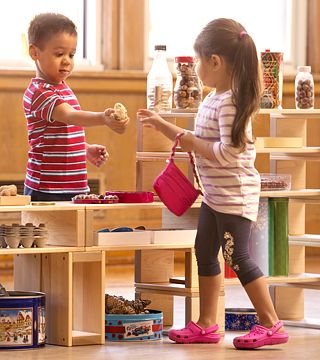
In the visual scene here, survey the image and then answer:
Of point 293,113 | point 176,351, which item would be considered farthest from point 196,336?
point 293,113

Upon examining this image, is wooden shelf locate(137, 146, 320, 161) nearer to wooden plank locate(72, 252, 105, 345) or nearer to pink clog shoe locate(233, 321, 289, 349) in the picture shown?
wooden plank locate(72, 252, 105, 345)

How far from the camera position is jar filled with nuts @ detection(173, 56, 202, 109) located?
12.4 feet

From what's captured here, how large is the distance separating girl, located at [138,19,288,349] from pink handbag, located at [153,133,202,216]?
1.9 inches

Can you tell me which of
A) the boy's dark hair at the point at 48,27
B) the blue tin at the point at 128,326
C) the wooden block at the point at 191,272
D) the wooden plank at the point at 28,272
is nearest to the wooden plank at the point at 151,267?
the wooden block at the point at 191,272

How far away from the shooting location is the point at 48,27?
3645 millimetres

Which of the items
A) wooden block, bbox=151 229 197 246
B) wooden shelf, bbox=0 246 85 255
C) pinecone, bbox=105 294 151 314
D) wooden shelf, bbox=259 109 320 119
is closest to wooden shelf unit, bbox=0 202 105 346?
wooden shelf, bbox=0 246 85 255

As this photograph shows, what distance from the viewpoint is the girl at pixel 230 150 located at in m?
3.41

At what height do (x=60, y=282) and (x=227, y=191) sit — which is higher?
(x=227, y=191)

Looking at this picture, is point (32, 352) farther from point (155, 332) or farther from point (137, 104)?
point (137, 104)

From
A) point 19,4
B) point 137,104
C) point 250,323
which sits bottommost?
point 250,323

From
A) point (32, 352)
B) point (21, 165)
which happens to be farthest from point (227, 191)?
point (21, 165)

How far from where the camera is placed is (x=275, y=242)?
397 cm

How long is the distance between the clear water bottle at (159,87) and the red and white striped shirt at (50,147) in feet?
0.91

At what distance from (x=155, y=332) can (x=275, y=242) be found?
1.95 ft
